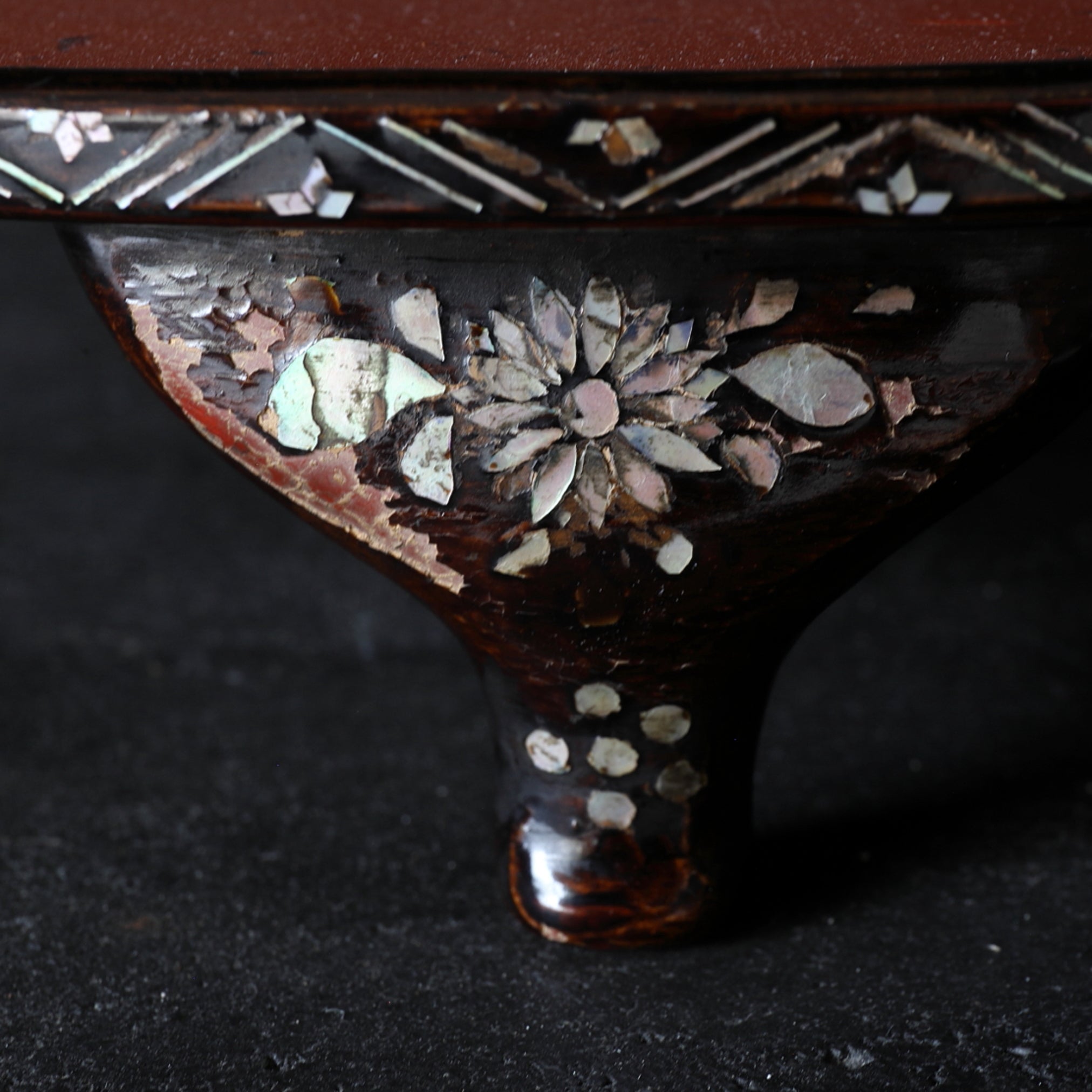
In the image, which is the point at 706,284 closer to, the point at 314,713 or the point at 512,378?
the point at 512,378

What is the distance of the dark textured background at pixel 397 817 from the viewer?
2.45 ft

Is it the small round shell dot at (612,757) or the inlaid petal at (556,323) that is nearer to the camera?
the inlaid petal at (556,323)

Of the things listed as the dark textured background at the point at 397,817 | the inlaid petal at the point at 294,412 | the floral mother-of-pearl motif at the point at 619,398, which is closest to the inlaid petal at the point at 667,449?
the floral mother-of-pearl motif at the point at 619,398

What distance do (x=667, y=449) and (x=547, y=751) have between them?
0.22 meters

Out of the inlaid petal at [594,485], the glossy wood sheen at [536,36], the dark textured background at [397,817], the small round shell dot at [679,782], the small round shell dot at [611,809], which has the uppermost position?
the glossy wood sheen at [536,36]

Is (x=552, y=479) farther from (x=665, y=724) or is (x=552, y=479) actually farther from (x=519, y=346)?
(x=665, y=724)

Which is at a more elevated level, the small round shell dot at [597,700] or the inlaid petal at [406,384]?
the inlaid petal at [406,384]

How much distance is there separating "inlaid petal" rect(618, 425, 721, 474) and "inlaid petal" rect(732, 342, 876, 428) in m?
0.04

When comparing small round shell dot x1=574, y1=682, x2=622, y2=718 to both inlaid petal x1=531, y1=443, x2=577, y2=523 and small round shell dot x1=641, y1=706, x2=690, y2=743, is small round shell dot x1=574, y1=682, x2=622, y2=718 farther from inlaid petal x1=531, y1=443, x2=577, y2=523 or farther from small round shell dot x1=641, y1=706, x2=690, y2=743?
inlaid petal x1=531, y1=443, x2=577, y2=523

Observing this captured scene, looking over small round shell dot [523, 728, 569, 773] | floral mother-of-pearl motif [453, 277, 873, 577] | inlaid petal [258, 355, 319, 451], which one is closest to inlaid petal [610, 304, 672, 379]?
floral mother-of-pearl motif [453, 277, 873, 577]

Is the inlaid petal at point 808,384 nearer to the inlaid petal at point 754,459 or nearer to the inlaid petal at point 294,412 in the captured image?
the inlaid petal at point 754,459

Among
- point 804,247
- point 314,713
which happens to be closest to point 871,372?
point 804,247

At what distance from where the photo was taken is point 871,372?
627 mm

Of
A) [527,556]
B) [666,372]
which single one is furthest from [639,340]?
[527,556]
